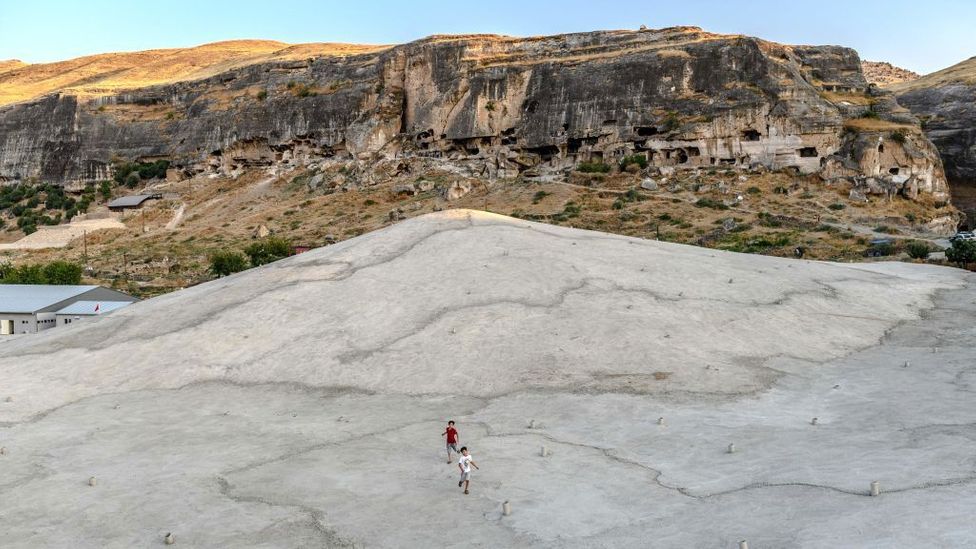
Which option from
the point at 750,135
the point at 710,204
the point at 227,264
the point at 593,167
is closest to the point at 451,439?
the point at 227,264

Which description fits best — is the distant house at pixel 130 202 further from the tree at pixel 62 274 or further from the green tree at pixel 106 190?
the tree at pixel 62 274

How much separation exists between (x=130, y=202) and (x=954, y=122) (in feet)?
194

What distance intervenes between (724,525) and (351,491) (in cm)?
520

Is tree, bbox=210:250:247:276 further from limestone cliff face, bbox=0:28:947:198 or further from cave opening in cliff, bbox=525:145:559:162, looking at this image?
cave opening in cliff, bbox=525:145:559:162

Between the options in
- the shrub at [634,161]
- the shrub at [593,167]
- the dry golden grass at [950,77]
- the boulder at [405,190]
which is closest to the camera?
the shrub at [634,161]

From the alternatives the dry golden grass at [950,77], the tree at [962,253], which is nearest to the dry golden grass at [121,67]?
the dry golden grass at [950,77]

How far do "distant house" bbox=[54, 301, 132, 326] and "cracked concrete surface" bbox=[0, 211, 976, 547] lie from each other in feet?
26.9

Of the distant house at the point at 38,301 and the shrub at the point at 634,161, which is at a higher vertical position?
the shrub at the point at 634,161

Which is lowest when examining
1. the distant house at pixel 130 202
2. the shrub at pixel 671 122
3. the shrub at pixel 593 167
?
the distant house at pixel 130 202

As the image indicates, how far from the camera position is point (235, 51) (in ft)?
393

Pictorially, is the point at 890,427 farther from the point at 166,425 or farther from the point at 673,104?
the point at 673,104

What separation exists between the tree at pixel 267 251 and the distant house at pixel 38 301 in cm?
728

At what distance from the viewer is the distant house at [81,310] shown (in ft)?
107

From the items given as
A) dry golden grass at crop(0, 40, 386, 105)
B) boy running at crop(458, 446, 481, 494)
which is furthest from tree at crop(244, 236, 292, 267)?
dry golden grass at crop(0, 40, 386, 105)
